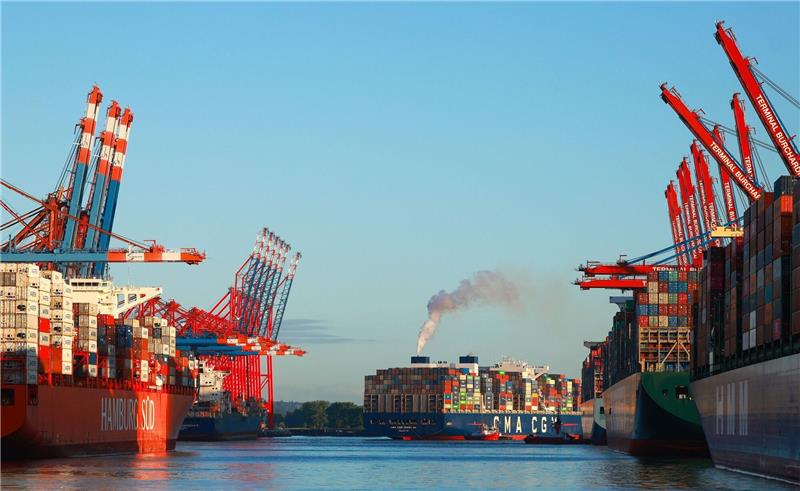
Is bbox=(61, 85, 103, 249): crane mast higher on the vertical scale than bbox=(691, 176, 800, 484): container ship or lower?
higher

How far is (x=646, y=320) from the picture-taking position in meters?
80.8

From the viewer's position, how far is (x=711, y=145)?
6994cm

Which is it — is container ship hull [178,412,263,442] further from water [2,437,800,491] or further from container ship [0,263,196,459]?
water [2,437,800,491]

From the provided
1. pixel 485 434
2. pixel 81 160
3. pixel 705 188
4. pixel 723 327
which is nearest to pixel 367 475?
pixel 723 327

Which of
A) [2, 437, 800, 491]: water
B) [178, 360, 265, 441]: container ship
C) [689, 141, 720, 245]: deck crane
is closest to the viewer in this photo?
[2, 437, 800, 491]: water

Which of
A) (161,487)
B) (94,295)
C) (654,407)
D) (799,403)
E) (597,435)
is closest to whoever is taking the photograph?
(799,403)

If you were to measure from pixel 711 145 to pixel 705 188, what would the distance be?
2744 cm

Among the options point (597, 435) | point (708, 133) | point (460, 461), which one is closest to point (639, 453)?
point (460, 461)

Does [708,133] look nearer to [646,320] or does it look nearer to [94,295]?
[646,320]

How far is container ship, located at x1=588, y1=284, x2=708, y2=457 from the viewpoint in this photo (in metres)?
76.2

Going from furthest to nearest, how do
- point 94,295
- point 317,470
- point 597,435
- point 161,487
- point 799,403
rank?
point 597,435
point 94,295
point 317,470
point 161,487
point 799,403

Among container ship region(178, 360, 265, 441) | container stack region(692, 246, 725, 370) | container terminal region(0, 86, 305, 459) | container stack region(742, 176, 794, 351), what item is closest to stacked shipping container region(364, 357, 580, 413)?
container ship region(178, 360, 265, 441)

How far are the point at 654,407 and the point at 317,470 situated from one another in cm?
2093

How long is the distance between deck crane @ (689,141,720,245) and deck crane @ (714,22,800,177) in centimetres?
3352
